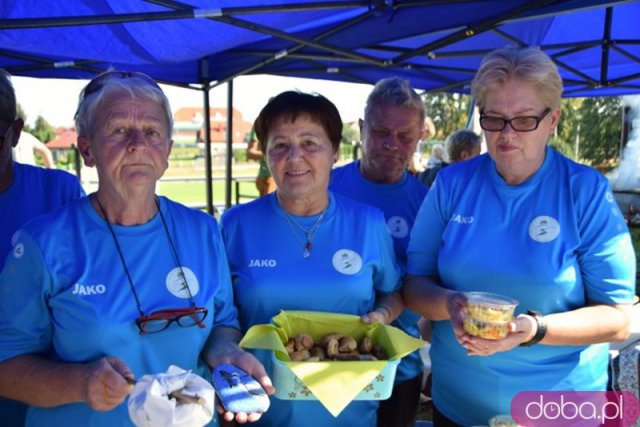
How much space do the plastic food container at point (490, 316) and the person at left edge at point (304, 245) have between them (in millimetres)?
391

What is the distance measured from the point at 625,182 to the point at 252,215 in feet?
57.3

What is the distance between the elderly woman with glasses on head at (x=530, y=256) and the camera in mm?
1856

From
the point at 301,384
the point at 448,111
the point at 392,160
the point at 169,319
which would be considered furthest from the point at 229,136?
the point at 448,111

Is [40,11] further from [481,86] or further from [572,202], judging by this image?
[572,202]

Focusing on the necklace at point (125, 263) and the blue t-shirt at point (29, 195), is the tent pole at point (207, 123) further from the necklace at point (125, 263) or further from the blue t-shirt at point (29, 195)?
the necklace at point (125, 263)

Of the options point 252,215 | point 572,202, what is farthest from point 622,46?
point 252,215

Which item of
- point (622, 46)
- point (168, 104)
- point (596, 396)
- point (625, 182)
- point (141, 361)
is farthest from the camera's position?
point (625, 182)

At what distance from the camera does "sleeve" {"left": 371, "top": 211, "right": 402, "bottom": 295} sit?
2.18 metres

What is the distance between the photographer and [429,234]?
87.4 inches

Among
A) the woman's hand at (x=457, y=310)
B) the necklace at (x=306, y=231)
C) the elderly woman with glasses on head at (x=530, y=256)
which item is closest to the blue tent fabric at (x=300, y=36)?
the elderly woman with glasses on head at (x=530, y=256)

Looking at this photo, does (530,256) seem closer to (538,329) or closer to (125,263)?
(538,329)

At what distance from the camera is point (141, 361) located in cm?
165

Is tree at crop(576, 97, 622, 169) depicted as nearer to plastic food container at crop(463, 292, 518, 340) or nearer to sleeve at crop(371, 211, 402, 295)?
sleeve at crop(371, 211, 402, 295)
